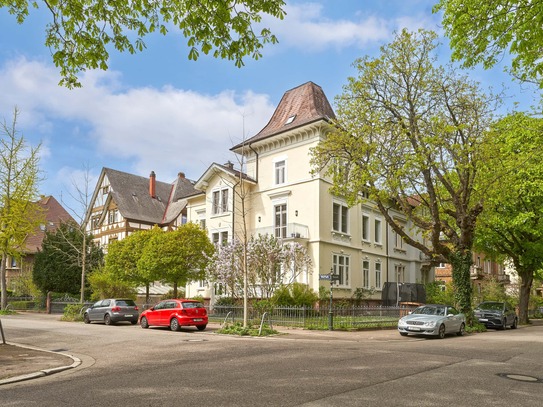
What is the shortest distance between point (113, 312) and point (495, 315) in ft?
69.2

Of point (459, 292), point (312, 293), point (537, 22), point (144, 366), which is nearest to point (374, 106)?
point (459, 292)

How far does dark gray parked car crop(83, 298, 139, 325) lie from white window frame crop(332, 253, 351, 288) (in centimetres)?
1353

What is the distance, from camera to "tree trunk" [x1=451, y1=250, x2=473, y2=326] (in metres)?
25.3

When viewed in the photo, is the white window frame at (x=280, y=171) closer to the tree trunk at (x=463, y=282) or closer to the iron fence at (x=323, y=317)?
the iron fence at (x=323, y=317)

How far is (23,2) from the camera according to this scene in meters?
8.65

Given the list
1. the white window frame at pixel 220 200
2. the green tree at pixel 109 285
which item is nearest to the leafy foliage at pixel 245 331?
the green tree at pixel 109 285

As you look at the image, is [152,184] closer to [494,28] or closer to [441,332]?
[441,332]

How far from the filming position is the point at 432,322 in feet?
66.8

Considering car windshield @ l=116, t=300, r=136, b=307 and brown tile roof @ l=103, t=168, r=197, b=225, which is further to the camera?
brown tile roof @ l=103, t=168, r=197, b=225

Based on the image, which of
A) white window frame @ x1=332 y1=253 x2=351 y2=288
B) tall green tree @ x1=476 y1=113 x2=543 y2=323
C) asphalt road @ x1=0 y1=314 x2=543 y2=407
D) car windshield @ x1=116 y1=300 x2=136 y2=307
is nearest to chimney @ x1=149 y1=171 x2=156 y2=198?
white window frame @ x1=332 y1=253 x2=351 y2=288

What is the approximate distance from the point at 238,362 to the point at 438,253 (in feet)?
55.7

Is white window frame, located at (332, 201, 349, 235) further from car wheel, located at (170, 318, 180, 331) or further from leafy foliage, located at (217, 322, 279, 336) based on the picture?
leafy foliage, located at (217, 322, 279, 336)

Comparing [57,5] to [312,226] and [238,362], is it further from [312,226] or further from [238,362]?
[312,226]

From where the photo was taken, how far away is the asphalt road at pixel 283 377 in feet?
24.4
